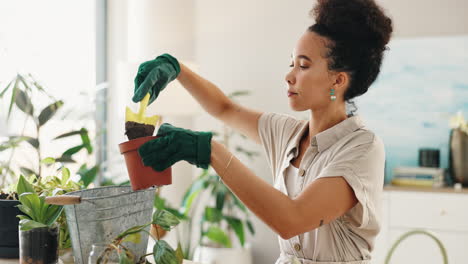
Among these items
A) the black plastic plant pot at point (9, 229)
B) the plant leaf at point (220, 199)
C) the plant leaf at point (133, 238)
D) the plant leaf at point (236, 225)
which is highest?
the plant leaf at point (133, 238)

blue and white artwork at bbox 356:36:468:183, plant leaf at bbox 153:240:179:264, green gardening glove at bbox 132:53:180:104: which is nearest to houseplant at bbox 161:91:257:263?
blue and white artwork at bbox 356:36:468:183

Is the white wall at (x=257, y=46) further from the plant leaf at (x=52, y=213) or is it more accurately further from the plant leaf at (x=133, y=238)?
the plant leaf at (x=133, y=238)

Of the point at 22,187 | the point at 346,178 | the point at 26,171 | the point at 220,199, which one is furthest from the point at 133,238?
the point at 220,199

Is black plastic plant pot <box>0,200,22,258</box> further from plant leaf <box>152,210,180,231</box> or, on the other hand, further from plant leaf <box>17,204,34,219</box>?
plant leaf <box>152,210,180,231</box>

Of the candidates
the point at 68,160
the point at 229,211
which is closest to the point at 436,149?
the point at 229,211

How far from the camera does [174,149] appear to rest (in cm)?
133

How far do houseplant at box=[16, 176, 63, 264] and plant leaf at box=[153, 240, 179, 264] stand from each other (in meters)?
0.38

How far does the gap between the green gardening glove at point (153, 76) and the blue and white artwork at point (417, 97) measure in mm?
2493

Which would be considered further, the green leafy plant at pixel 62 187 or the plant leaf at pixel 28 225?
the green leafy plant at pixel 62 187

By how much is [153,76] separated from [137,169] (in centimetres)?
33

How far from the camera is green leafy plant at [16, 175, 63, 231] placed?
138cm

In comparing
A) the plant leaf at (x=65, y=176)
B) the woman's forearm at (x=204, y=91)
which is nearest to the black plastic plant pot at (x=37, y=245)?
the plant leaf at (x=65, y=176)

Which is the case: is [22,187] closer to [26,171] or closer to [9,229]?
[9,229]

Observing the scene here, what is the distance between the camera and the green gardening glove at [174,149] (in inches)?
51.7
